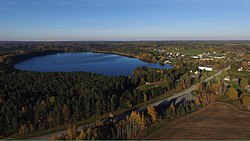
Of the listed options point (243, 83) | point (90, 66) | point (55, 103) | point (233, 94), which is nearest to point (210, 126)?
point (233, 94)

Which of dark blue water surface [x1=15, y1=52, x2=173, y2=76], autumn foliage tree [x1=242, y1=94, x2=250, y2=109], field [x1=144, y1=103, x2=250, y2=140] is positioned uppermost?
autumn foliage tree [x1=242, y1=94, x2=250, y2=109]

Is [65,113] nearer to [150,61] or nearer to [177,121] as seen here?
[177,121]

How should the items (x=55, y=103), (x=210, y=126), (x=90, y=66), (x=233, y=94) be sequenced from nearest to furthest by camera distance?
(x=210, y=126), (x=55, y=103), (x=233, y=94), (x=90, y=66)

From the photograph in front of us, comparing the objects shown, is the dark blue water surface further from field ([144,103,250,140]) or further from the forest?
field ([144,103,250,140])

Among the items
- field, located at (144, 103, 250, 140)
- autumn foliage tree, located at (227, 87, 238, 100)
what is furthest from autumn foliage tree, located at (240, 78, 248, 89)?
field, located at (144, 103, 250, 140)

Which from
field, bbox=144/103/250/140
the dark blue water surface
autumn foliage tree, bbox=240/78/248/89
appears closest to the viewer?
field, bbox=144/103/250/140

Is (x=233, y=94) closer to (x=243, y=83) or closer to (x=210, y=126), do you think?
(x=243, y=83)

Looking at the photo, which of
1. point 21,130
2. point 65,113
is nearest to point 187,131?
point 65,113

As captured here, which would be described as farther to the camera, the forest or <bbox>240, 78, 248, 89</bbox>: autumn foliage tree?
<bbox>240, 78, 248, 89</bbox>: autumn foliage tree

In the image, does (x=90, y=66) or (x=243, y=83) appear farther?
(x=90, y=66)
